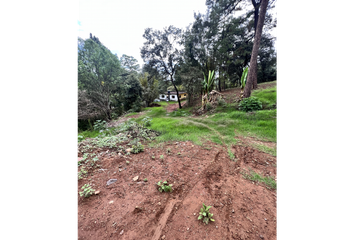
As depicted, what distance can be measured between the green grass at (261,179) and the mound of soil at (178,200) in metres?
0.10

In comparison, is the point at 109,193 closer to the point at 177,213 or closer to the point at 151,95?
the point at 177,213

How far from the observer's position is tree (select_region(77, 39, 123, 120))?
10047mm

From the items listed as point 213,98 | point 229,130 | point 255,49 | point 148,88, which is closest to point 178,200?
point 229,130

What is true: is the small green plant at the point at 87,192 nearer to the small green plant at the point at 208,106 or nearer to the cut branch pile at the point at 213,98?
the small green plant at the point at 208,106

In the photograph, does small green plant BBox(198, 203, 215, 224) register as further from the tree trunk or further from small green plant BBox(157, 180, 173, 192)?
the tree trunk

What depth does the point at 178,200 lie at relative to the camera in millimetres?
1720

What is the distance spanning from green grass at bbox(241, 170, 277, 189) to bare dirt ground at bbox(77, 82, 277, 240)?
0.10m

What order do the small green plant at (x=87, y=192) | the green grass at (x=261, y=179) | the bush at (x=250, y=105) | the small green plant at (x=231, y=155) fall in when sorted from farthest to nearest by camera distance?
the bush at (x=250, y=105)
the small green plant at (x=231, y=155)
the green grass at (x=261, y=179)
the small green plant at (x=87, y=192)

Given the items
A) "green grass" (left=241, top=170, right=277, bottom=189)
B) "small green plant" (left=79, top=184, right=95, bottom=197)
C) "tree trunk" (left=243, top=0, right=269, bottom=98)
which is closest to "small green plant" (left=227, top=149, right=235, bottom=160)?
"green grass" (left=241, top=170, right=277, bottom=189)

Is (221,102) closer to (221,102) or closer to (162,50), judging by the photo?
(221,102)

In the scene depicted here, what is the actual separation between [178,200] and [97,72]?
521 inches

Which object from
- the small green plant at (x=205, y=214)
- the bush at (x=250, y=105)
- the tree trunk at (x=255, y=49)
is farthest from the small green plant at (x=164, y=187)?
the tree trunk at (x=255, y=49)

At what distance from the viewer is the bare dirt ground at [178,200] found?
1306 mm
